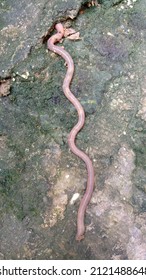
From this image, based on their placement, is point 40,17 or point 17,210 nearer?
point 17,210

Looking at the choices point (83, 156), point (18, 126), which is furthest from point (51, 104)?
point (83, 156)

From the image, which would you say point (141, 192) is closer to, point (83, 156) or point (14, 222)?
point (83, 156)
